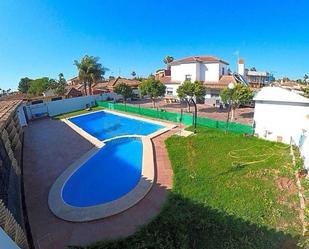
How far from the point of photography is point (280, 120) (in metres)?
16.8

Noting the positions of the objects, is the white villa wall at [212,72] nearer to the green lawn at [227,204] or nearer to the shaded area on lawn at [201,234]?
the green lawn at [227,204]

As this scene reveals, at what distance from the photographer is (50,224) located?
902 centimetres

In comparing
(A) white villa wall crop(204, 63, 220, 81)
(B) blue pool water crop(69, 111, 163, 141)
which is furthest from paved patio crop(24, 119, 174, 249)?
(A) white villa wall crop(204, 63, 220, 81)

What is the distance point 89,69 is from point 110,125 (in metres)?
18.8

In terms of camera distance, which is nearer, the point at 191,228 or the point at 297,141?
the point at 191,228

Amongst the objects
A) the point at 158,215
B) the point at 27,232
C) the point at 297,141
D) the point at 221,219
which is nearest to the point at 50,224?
the point at 27,232

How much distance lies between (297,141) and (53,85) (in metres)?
58.2

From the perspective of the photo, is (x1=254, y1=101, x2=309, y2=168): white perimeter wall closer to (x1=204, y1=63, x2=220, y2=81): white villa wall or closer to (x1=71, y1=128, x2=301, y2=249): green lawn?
(x1=71, y1=128, x2=301, y2=249): green lawn

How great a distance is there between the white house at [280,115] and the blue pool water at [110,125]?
32.0 feet

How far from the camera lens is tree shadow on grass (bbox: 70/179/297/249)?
743 centimetres

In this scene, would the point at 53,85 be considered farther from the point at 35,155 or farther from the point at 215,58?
the point at 35,155

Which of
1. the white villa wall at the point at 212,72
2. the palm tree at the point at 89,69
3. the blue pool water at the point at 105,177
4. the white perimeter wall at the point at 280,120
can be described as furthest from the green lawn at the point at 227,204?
the palm tree at the point at 89,69

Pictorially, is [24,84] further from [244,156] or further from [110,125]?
[244,156]

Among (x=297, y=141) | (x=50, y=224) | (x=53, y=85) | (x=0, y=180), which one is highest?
(x=53, y=85)
